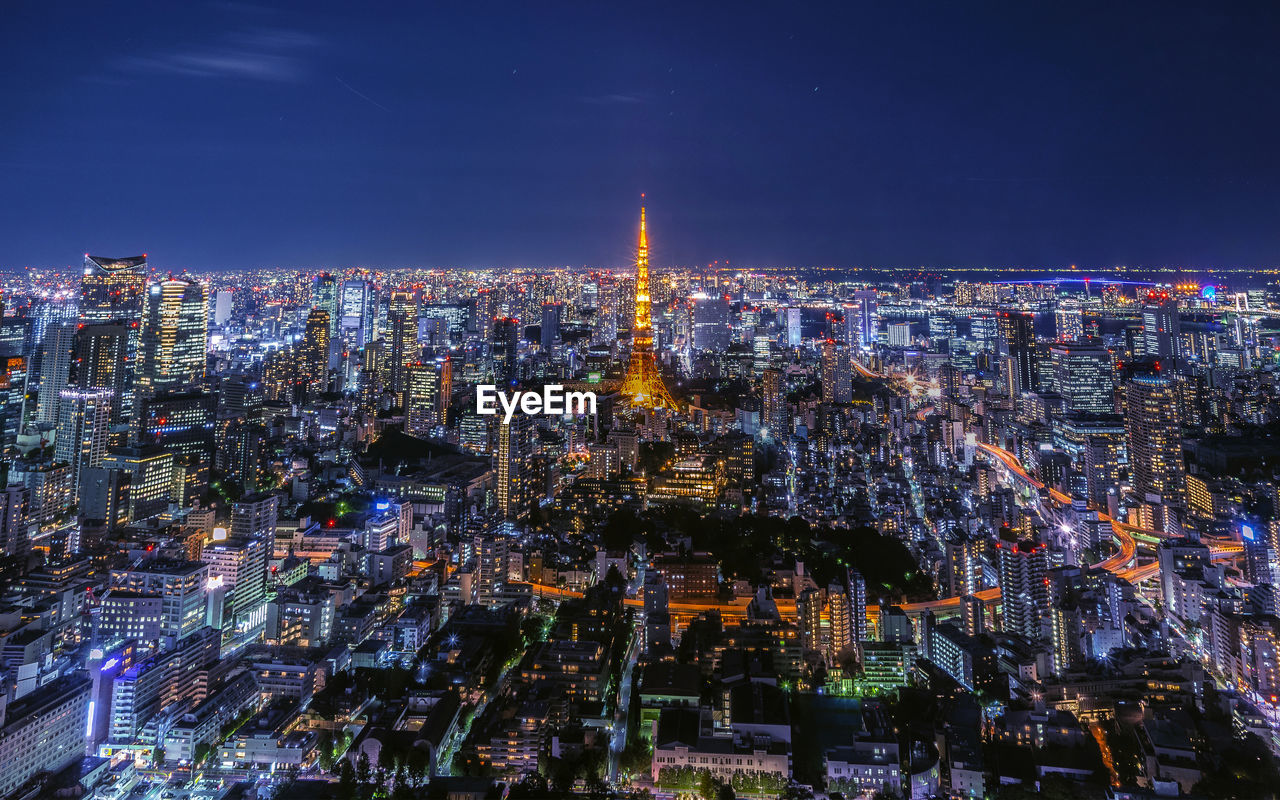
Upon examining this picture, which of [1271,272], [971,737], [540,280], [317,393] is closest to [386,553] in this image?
[971,737]

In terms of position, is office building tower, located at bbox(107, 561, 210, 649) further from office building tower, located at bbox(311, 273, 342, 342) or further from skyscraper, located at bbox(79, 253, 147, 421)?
office building tower, located at bbox(311, 273, 342, 342)

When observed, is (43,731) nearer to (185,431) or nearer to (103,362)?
(185,431)

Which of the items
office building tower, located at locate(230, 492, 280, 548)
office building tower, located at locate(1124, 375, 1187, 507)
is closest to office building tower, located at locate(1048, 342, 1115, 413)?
office building tower, located at locate(1124, 375, 1187, 507)

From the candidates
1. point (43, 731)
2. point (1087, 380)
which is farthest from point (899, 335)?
point (43, 731)

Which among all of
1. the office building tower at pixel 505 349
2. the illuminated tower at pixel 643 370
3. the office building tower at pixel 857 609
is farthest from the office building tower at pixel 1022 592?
the office building tower at pixel 505 349

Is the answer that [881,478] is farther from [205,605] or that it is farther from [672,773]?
[205,605]

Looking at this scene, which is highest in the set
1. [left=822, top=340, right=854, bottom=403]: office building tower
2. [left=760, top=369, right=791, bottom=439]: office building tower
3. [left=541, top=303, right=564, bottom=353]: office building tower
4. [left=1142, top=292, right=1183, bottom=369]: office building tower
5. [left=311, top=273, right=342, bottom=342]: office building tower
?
[left=311, top=273, right=342, bottom=342]: office building tower
